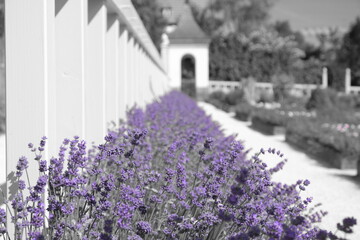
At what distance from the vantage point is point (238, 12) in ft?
194

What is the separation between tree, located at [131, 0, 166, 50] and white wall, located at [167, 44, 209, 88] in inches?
102

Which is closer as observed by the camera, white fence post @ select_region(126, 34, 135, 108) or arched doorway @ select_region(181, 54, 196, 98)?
white fence post @ select_region(126, 34, 135, 108)

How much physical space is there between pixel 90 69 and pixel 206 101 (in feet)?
84.1

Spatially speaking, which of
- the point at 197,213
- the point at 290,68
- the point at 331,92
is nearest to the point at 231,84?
the point at 290,68

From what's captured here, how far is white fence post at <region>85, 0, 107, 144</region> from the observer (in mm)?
4316

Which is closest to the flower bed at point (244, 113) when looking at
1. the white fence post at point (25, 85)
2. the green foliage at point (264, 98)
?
the green foliage at point (264, 98)

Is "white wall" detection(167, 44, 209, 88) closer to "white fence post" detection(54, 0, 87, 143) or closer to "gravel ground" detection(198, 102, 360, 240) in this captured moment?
"gravel ground" detection(198, 102, 360, 240)

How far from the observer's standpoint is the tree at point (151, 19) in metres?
29.5

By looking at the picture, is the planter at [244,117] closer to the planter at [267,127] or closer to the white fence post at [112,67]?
the planter at [267,127]

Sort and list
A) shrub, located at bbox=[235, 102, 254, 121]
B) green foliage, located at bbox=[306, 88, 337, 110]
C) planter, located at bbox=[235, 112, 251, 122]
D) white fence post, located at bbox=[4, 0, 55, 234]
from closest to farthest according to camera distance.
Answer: white fence post, located at bbox=[4, 0, 55, 234]
shrub, located at bbox=[235, 102, 254, 121]
planter, located at bbox=[235, 112, 251, 122]
green foliage, located at bbox=[306, 88, 337, 110]

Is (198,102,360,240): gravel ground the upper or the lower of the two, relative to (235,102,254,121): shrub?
lower

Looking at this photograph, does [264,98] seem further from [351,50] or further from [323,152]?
[351,50]

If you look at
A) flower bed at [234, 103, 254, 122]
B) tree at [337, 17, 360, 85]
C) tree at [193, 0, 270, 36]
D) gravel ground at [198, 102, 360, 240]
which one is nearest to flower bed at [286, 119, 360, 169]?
gravel ground at [198, 102, 360, 240]

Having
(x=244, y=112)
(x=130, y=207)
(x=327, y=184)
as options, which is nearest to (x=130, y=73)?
(x=327, y=184)
